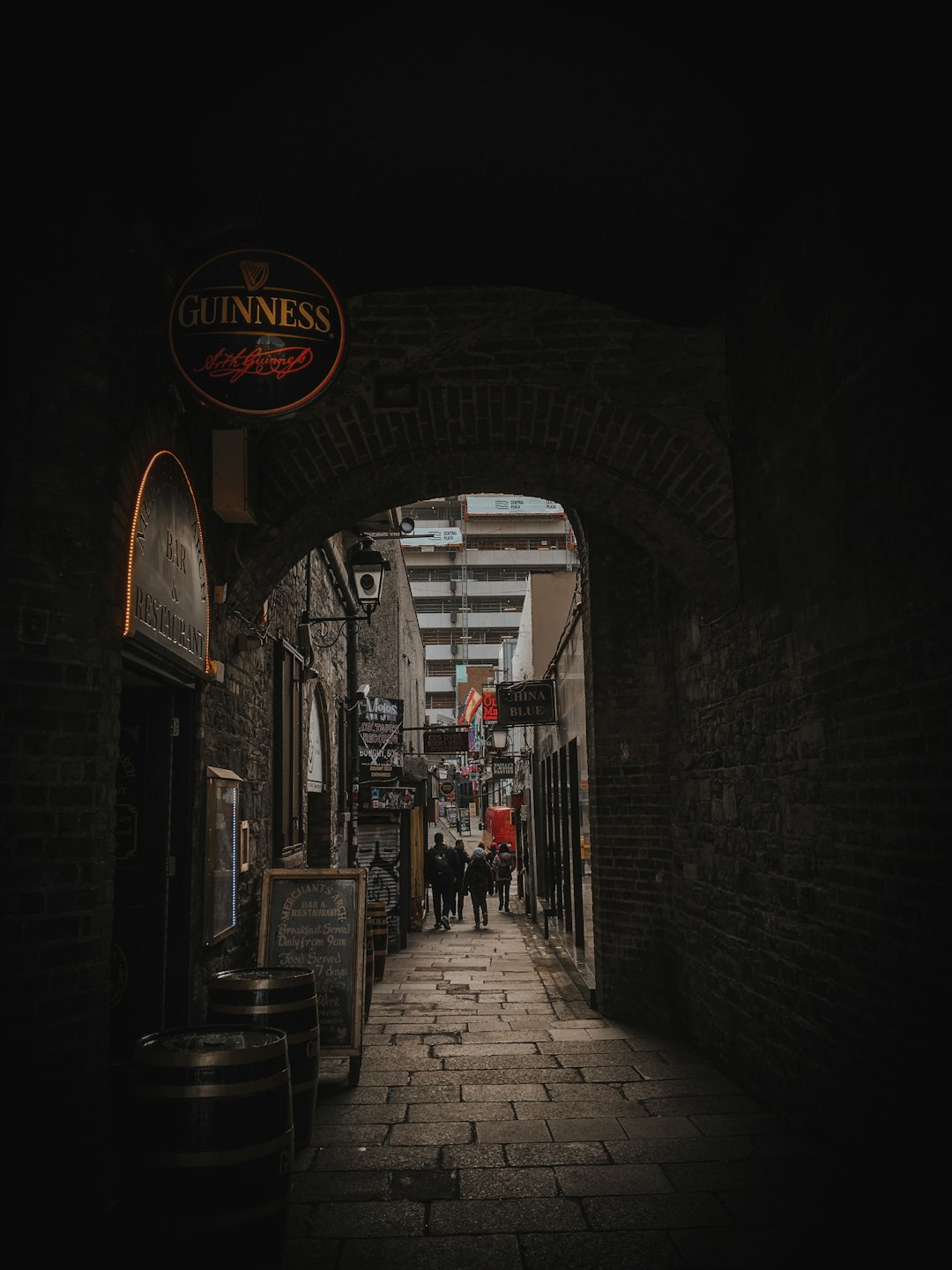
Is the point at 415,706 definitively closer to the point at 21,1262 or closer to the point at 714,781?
the point at 714,781

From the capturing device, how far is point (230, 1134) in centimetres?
299

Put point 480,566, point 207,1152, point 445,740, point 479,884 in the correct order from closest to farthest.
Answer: point 207,1152 → point 479,884 → point 445,740 → point 480,566

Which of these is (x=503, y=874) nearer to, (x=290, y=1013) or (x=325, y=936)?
(x=325, y=936)

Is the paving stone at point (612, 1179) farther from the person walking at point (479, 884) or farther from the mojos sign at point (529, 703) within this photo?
the person walking at point (479, 884)

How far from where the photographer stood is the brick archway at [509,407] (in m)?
6.40

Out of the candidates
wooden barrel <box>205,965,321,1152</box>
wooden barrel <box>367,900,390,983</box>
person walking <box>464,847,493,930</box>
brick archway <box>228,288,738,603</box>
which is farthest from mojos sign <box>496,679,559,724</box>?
wooden barrel <box>205,965,321,1152</box>

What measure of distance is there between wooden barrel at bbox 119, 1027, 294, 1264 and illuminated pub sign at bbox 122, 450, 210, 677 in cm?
179

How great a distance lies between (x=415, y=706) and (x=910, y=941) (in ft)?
86.4

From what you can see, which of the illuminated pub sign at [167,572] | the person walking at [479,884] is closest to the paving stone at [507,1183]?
the illuminated pub sign at [167,572]

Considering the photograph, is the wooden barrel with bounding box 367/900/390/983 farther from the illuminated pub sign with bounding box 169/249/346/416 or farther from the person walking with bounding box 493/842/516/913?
the person walking with bounding box 493/842/516/913

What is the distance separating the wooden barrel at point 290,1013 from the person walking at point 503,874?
14.2m

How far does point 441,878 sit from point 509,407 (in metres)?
11.2

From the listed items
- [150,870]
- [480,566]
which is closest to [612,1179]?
[150,870]

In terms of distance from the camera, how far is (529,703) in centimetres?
1327
